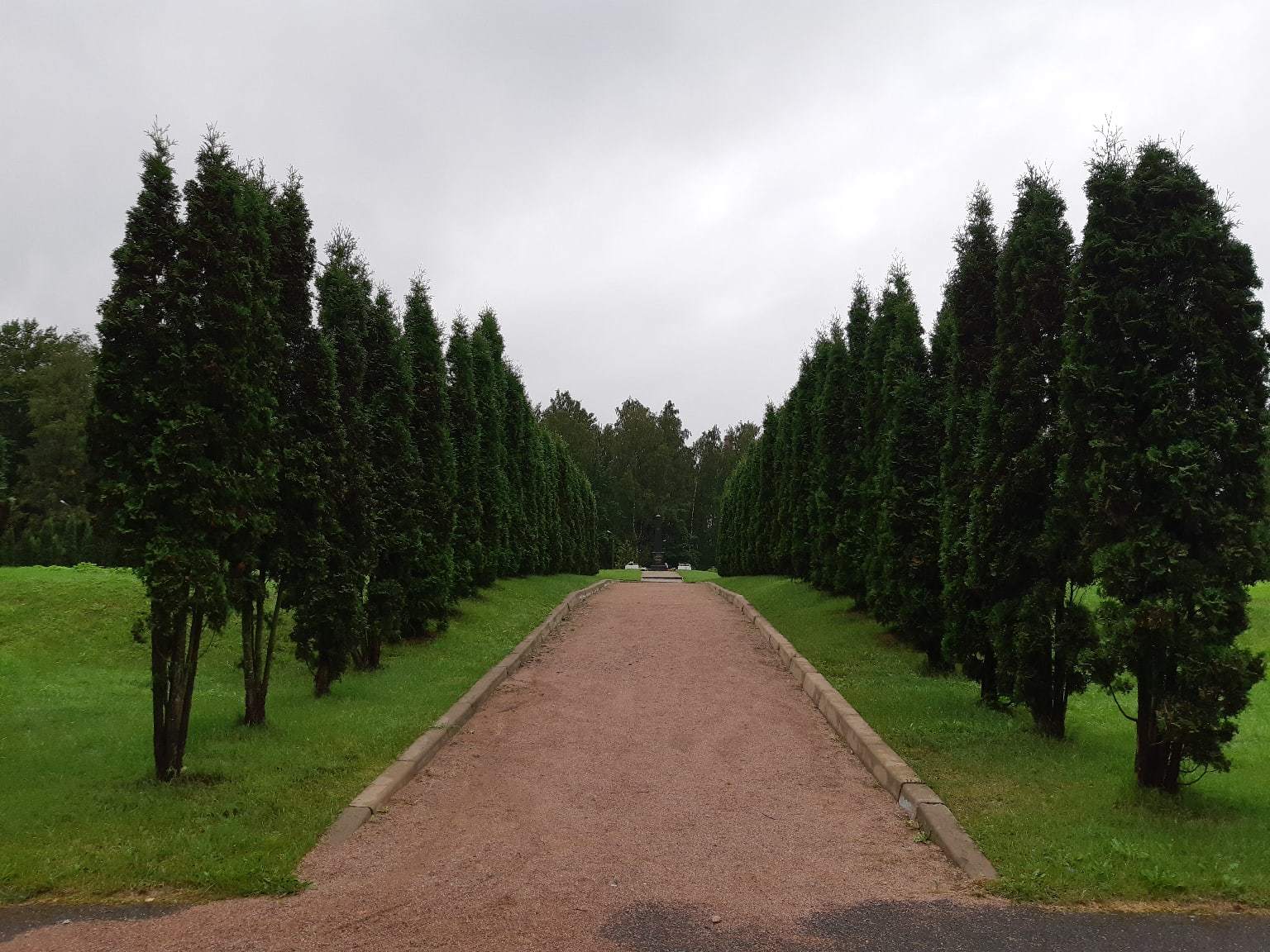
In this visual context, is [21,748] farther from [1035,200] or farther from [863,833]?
[1035,200]

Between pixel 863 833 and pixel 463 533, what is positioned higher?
pixel 463 533

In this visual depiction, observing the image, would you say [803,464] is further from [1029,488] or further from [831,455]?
[1029,488]

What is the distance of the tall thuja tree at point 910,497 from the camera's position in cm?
1254

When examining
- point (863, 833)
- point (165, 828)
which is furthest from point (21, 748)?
point (863, 833)

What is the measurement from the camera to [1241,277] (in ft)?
20.2

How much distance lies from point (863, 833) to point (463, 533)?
1294 centimetres

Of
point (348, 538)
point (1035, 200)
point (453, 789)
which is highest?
point (1035, 200)

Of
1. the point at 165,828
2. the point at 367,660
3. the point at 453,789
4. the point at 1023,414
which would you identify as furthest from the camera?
the point at 367,660

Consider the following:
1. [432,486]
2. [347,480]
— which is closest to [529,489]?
[432,486]

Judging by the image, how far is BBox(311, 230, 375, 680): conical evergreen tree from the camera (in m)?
9.68

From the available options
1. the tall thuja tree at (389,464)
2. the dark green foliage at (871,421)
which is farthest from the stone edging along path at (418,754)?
the dark green foliage at (871,421)

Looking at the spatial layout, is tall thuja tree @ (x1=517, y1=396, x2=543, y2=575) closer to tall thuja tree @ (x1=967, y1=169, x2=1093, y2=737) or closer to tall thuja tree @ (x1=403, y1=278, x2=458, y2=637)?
tall thuja tree @ (x1=403, y1=278, x2=458, y2=637)

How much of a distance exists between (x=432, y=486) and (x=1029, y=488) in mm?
9105

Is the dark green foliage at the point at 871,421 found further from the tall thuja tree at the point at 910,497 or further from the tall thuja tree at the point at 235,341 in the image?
the tall thuja tree at the point at 235,341
